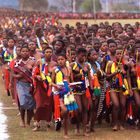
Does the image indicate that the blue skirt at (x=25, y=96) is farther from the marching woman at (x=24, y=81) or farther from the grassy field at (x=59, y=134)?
the grassy field at (x=59, y=134)

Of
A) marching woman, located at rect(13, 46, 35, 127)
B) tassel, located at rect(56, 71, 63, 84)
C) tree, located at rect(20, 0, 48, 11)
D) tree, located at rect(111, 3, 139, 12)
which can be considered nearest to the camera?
tassel, located at rect(56, 71, 63, 84)

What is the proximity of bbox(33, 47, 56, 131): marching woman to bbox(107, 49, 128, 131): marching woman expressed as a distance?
3.54ft

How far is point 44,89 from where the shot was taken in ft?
39.0

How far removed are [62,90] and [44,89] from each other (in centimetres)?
79

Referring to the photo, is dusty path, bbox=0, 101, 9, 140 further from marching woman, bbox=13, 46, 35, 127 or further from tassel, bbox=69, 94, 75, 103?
tassel, bbox=69, 94, 75, 103

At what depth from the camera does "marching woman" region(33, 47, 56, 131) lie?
11719 mm

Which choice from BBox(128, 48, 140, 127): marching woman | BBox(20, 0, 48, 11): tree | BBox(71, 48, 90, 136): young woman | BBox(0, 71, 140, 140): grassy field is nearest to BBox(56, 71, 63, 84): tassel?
BBox(71, 48, 90, 136): young woman

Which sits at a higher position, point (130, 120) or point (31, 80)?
point (31, 80)

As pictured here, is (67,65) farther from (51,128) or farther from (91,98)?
(51,128)

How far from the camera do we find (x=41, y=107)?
1188 centimetres

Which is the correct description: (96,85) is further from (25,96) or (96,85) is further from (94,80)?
(25,96)

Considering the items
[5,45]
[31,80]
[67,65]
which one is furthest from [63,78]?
[5,45]

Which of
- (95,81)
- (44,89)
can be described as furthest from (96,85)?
(44,89)

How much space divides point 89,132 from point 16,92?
5.62 ft
